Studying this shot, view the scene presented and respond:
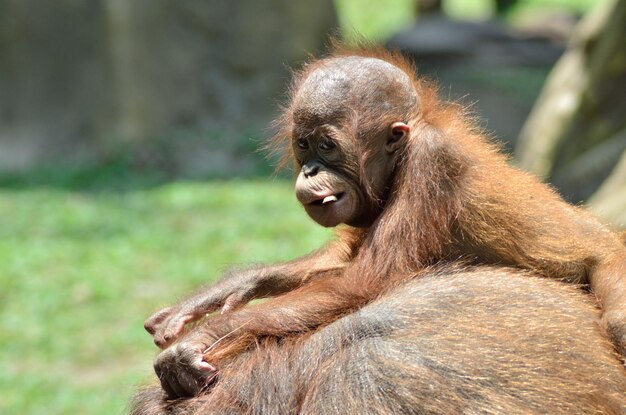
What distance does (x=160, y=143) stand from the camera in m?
14.8

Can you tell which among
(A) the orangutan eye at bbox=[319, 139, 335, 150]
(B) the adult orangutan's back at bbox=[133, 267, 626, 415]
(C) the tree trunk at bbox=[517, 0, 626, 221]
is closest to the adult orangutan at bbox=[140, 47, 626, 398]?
(A) the orangutan eye at bbox=[319, 139, 335, 150]

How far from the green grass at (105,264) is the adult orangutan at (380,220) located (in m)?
3.65

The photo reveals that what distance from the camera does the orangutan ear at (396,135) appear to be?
4.59m

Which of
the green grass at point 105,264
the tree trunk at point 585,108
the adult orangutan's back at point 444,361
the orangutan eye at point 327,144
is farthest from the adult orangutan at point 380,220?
the tree trunk at point 585,108

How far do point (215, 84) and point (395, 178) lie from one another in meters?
11.2

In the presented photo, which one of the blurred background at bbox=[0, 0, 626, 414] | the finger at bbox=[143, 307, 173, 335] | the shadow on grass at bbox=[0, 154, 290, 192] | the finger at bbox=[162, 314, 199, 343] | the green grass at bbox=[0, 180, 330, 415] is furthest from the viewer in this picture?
the shadow on grass at bbox=[0, 154, 290, 192]

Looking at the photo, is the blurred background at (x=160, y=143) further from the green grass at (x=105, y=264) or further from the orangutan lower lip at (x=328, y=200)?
the orangutan lower lip at (x=328, y=200)

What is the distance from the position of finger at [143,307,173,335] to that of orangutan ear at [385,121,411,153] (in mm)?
1176

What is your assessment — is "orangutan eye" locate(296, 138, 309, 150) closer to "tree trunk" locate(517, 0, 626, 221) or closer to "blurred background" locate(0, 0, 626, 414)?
"blurred background" locate(0, 0, 626, 414)

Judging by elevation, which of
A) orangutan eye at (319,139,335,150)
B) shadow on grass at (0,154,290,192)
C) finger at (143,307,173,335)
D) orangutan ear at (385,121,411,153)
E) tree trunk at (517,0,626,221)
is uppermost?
shadow on grass at (0,154,290,192)

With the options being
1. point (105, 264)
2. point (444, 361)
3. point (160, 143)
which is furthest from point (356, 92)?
point (160, 143)

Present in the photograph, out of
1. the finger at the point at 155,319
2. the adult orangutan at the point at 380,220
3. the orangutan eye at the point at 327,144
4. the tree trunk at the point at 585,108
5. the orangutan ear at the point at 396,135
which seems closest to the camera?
the adult orangutan at the point at 380,220

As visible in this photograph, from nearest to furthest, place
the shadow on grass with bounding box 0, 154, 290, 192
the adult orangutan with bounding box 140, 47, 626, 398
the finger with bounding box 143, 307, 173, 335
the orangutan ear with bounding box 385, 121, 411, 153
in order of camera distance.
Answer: the adult orangutan with bounding box 140, 47, 626, 398, the finger with bounding box 143, 307, 173, 335, the orangutan ear with bounding box 385, 121, 411, 153, the shadow on grass with bounding box 0, 154, 290, 192

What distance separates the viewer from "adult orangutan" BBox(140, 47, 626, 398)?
12.6 feet
